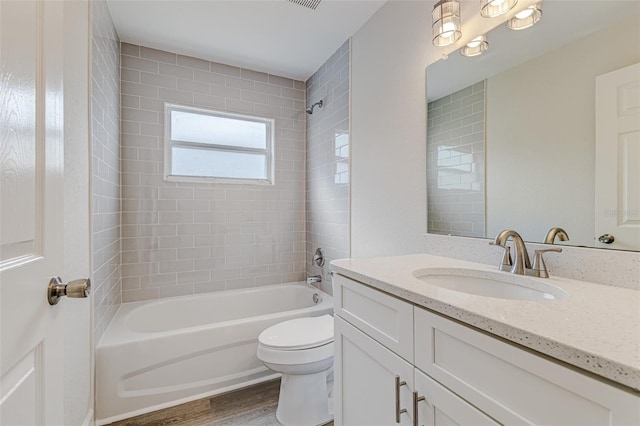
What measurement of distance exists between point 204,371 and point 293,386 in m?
0.65

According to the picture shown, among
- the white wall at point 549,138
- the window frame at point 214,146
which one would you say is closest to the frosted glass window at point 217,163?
the window frame at point 214,146

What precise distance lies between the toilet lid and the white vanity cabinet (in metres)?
0.47

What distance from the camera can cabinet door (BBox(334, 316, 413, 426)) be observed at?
87 centimetres

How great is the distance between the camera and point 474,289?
44.9 inches

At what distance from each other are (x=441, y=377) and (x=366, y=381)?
0.38 meters

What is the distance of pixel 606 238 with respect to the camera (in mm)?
914

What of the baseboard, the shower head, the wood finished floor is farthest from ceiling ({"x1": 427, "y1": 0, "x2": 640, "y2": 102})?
the baseboard

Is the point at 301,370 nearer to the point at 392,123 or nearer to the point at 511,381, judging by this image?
the point at 511,381

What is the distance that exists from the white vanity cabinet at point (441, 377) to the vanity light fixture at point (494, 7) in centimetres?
123

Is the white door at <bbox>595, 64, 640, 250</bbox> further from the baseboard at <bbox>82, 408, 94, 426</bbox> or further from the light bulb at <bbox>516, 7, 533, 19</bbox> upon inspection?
the baseboard at <bbox>82, 408, 94, 426</bbox>

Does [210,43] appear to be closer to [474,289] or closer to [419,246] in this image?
[419,246]

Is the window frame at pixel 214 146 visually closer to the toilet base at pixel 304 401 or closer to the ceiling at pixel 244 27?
the ceiling at pixel 244 27

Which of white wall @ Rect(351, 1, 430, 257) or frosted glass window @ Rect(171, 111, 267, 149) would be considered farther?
frosted glass window @ Rect(171, 111, 267, 149)

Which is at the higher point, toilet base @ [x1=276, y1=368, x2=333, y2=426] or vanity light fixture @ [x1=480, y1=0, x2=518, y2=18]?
vanity light fixture @ [x1=480, y1=0, x2=518, y2=18]
